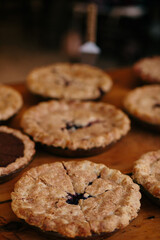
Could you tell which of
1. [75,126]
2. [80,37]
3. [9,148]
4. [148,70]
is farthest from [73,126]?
[80,37]

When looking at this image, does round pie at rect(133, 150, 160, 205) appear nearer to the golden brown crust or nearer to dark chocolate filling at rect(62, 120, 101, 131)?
the golden brown crust

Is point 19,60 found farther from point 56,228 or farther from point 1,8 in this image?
point 56,228

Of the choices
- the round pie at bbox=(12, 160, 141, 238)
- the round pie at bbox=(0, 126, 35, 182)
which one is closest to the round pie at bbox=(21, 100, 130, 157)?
the round pie at bbox=(0, 126, 35, 182)

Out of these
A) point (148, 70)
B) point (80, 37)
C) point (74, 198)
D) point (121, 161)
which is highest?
point (148, 70)

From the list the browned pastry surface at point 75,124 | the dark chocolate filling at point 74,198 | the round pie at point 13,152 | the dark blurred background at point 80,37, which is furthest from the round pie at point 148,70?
the dark blurred background at point 80,37

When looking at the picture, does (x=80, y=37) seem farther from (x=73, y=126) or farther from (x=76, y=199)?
(x=76, y=199)

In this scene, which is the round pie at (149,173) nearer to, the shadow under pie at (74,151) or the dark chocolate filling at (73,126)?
the shadow under pie at (74,151)
